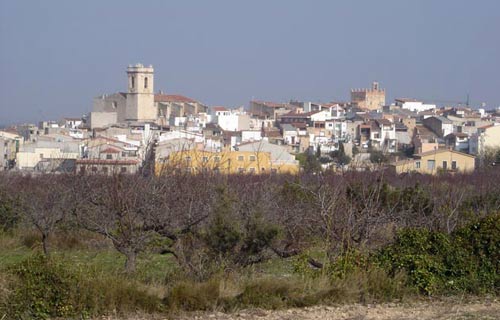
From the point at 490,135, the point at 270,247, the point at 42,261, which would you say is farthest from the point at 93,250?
the point at 490,135

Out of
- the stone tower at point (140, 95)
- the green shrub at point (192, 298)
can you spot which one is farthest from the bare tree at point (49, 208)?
the stone tower at point (140, 95)

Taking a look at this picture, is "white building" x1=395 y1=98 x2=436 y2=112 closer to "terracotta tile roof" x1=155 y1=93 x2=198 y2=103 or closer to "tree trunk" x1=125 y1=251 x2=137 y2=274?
"terracotta tile roof" x1=155 y1=93 x2=198 y2=103

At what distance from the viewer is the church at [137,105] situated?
74.7 m

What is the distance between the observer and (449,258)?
718cm

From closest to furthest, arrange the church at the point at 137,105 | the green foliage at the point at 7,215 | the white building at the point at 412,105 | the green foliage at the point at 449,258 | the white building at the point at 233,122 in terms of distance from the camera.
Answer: the green foliage at the point at 449,258 < the green foliage at the point at 7,215 < the white building at the point at 233,122 < the church at the point at 137,105 < the white building at the point at 412,105

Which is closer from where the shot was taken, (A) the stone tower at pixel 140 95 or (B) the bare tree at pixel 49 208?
(B) the bare tree at pixel 49 208

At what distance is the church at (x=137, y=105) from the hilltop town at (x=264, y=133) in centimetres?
9

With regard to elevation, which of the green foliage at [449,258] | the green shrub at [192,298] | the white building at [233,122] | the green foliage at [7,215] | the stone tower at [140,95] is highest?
the stone tower at [140,95]

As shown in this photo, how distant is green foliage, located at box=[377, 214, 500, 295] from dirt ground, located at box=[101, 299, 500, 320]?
0.35m

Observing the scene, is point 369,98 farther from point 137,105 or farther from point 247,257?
point 247,257

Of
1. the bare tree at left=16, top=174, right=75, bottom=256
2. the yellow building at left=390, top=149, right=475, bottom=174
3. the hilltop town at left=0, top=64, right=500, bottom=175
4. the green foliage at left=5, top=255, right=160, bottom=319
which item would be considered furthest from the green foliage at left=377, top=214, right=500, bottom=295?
the yellow building at left=390, top=149, right=475, bottom=174

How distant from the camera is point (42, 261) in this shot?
636 centimetres

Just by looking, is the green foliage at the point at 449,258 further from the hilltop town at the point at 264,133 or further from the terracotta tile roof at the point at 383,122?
the terracotta tile roof at the point at 383,122

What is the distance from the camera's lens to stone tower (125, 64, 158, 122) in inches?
2995
